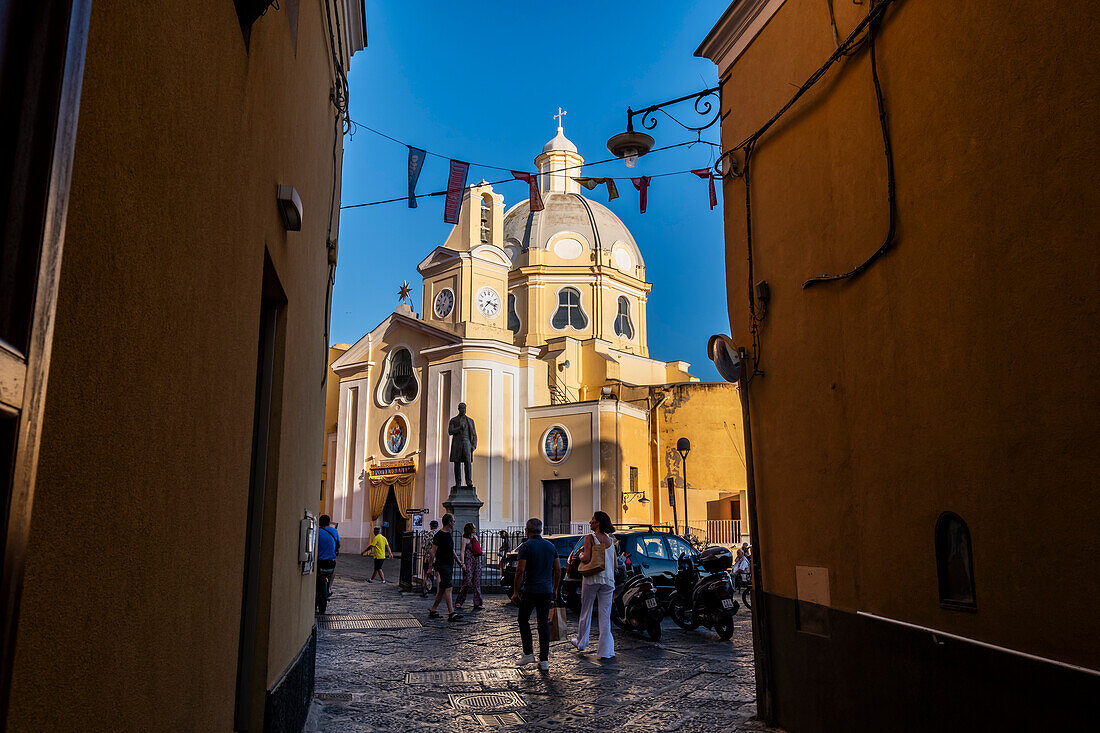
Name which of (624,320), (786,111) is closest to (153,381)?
(786,111)

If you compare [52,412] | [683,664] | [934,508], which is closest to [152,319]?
[52,412]

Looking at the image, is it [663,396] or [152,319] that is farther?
[663,396]

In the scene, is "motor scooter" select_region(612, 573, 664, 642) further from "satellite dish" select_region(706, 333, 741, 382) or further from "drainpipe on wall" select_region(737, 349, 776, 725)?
"satellite dish" select_region(706, 333, 741, 382)

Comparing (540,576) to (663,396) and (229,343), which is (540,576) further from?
(663,396)

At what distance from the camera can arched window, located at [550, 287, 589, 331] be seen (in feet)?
131

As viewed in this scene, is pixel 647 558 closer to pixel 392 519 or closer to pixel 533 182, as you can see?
pixel 533 182

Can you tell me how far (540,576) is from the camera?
962cm

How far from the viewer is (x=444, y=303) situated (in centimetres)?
3425

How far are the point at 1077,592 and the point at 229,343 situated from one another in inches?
148

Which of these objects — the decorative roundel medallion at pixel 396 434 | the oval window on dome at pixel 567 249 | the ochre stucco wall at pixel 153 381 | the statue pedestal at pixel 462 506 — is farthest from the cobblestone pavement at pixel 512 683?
the oval window on dome at pixel 567 249

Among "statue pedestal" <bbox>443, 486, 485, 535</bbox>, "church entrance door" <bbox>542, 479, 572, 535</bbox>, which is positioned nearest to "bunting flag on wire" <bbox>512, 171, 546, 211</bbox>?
"statue pedestal" <bbox>443, 486, 485, 535</bbox>

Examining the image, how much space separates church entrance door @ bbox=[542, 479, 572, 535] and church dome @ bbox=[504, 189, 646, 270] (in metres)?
13.9

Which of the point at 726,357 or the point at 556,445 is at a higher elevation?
the point at 556,445

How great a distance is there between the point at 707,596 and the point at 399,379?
24044 mm
